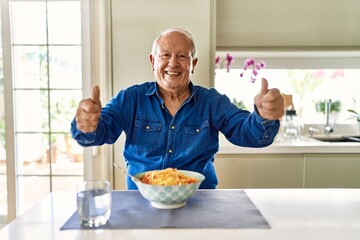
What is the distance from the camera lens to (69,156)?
2580mm

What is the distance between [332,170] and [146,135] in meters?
1.50

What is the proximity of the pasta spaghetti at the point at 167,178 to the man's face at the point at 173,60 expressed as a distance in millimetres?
507

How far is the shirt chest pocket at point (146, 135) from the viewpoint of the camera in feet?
4.59

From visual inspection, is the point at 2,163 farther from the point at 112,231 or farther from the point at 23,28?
the point at 112,231

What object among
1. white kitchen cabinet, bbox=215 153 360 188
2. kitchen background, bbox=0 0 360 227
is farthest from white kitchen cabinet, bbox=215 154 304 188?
kitchen background, bbox=0 0 360 227

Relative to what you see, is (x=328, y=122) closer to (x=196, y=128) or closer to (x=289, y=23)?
(x=289, y=23)

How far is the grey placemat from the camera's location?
0.89m

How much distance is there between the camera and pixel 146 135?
1.41 meters

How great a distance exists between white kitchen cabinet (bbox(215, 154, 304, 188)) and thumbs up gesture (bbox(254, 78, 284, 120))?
1145 millimetres

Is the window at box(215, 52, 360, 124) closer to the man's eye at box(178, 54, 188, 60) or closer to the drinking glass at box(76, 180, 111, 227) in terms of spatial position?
the man's eye at box(178, 54, 188, 60)

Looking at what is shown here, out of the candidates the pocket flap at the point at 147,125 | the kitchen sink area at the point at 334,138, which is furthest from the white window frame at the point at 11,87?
the kitchen sink area at the point at 334,138

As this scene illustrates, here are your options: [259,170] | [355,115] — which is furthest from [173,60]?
[355,115]

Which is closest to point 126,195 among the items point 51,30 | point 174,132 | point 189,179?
point 189,179

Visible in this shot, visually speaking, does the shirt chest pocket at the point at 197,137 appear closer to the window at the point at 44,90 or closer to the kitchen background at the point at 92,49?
the kitchen background at the point at 92,49
